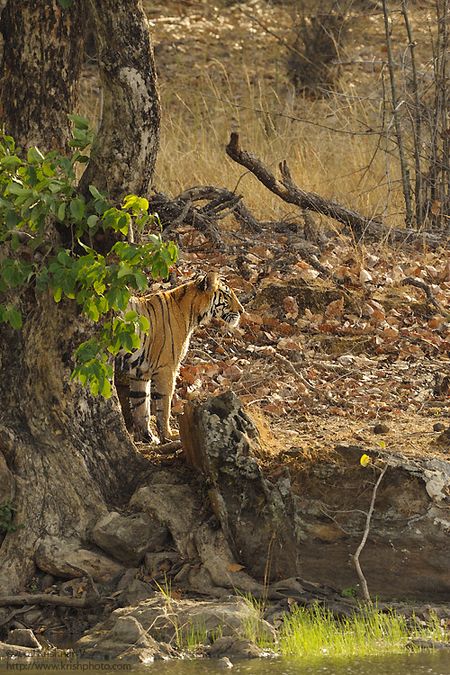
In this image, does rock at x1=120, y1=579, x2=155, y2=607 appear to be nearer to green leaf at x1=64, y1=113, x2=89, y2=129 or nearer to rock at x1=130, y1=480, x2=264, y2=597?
rock at x1=130, y1=480, x2=264, y2=597

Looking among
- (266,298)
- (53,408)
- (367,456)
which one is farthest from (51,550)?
(266,298)

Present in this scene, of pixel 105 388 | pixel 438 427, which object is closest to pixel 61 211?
pixel 105 388

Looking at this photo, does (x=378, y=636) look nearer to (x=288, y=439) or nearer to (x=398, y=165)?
(x=288, y=439)

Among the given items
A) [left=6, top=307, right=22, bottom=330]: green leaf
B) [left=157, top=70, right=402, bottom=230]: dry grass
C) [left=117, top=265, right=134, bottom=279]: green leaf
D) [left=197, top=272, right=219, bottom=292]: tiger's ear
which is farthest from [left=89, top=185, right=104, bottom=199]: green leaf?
[left=157, top=70, right=402, bottom=230]: dry grass

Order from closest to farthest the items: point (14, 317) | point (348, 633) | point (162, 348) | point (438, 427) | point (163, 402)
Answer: point (348, 633)
point (14, 317)
point (438, 427)
point (163, 402)
point (162, 348)

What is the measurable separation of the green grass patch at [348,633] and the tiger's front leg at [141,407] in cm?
196

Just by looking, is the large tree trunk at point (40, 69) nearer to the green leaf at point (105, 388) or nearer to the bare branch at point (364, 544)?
the green leaf at point (105, 388)

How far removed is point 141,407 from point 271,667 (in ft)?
8.50

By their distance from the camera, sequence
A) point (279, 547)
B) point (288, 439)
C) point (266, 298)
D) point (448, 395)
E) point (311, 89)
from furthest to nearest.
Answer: point (311, 89)
point (266, 298)
point (448, 395)
point (288, 439)
point (279, 547)

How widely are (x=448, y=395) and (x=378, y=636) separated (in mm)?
3361

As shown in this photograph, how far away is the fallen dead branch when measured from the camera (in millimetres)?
12312

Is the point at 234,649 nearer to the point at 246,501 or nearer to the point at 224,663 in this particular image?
the point at 224,663

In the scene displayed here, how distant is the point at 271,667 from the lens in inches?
237

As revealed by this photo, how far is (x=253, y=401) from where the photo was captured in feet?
28.3
